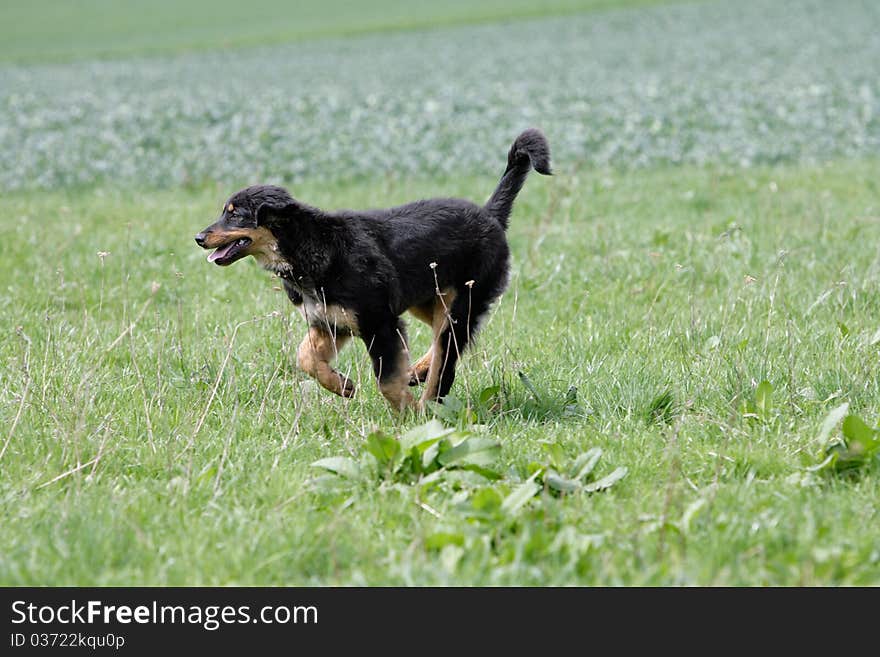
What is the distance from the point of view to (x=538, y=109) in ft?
55.1

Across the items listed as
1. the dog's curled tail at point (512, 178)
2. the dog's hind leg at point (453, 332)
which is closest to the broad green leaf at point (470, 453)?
the dog's hind leg at point (453, 332)

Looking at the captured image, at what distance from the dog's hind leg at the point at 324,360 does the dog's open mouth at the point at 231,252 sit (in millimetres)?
508

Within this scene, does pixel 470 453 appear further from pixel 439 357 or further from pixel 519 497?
pixel 439 357

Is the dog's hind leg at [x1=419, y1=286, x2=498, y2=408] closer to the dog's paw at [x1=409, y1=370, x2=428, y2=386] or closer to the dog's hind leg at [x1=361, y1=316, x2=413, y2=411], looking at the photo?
the dog's paw at [x1=409, y1=370, x2=428, y2=386]

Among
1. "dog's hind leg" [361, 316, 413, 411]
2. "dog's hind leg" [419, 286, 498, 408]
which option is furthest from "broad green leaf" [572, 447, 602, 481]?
"dog's hind leg" [419, 286, 498, 408]

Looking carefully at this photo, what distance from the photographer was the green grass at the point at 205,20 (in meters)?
43.3

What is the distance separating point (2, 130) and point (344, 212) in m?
13.0

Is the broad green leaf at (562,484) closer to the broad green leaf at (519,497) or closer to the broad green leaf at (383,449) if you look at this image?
the broad green leaf at (519,497)

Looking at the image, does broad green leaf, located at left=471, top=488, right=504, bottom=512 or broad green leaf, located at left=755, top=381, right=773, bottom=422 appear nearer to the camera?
broad green leaf, located at left=471, top=488, right=504, bottom=512

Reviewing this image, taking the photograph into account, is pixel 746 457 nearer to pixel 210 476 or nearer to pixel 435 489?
pixel 435 489

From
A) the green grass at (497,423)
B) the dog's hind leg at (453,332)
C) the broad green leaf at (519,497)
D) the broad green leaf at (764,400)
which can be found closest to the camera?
the green grass at (497,423)

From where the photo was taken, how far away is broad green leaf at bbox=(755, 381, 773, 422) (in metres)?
4.73

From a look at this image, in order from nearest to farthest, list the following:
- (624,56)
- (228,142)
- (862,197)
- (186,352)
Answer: (186,352)
(862,197)
(228,142)
(624,56)

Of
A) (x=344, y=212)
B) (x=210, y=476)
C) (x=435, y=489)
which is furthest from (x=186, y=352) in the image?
(x=435, y=489)
